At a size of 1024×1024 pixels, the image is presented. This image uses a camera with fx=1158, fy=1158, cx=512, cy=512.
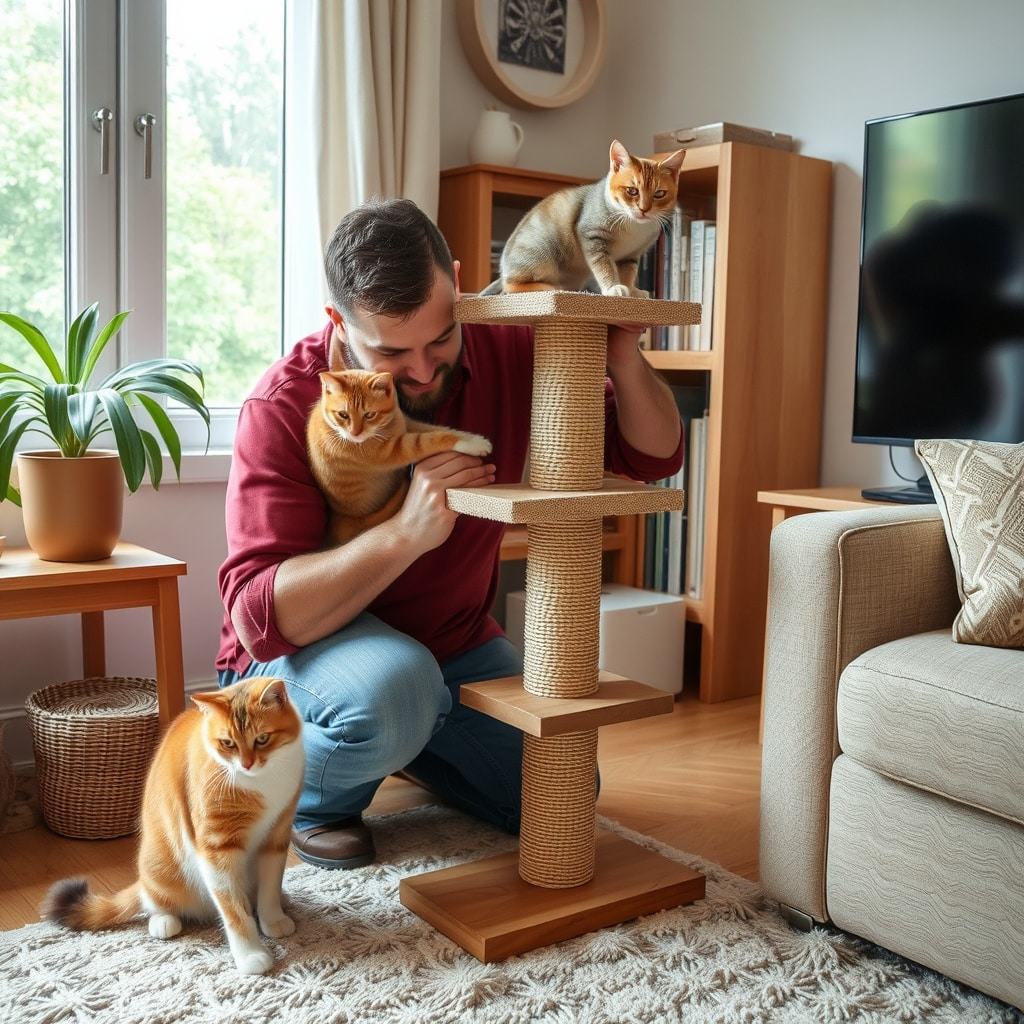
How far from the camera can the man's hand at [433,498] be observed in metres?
1.66

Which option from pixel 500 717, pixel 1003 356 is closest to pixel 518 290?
pixel 500 717

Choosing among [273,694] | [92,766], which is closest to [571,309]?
[273,694]

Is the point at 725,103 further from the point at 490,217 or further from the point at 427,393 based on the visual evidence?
the point at 427,393

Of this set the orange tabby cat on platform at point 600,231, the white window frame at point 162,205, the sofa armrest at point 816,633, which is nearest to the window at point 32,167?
the white window frame at point 162,205

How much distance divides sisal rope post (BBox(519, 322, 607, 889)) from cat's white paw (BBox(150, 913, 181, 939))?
0.51 metres

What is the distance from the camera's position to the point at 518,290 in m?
1.82

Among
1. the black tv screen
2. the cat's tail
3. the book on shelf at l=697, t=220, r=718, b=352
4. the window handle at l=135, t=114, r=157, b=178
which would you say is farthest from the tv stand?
the window handle at l=135, t=114, r=157, b=178

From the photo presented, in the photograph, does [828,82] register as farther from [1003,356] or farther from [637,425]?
[637,425]

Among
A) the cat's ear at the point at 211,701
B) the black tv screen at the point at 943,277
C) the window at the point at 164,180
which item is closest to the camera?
the cat's ear at the point at 211,701

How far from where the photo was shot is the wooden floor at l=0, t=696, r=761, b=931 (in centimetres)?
191

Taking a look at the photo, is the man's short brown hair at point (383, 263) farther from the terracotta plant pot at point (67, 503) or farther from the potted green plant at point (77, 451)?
the terracotta plant pot at point (67, 503)

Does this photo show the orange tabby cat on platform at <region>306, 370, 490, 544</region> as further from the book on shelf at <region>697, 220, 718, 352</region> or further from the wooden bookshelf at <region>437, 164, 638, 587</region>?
the book on shelf at <region>697, 220, 718, 352</region>

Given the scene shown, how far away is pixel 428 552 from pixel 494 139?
1.55 meters

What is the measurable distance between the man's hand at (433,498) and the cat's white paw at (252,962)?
0.59m
